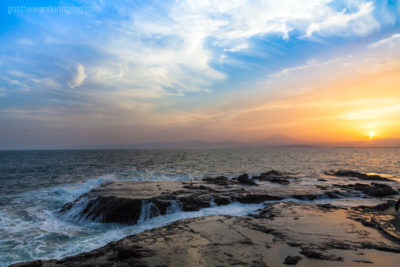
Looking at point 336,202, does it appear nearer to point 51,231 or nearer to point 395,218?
point 395,218

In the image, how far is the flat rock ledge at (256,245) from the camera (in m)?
8.34

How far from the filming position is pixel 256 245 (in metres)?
9.77

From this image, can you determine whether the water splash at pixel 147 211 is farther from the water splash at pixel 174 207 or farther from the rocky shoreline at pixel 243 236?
the water splash at pixel 174 207

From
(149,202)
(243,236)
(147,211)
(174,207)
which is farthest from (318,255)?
(149,202)

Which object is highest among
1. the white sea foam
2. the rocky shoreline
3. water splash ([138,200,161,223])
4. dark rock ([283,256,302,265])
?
dark rock ([283,256,302,265])

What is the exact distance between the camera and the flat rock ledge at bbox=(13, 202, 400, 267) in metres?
8.34

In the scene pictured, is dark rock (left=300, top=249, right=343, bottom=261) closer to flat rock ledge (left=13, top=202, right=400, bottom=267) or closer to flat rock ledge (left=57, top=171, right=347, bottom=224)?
flat rock ledge (left=13, top=202, right=400, bottom=267)

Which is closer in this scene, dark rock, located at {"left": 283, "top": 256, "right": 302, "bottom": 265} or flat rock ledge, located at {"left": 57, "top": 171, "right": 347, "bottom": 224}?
dark rock, located at {"left": 283, "top": 256, "right": 302, "bottom": 265}

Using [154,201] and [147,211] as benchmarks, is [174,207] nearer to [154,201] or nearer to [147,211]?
[154,201]

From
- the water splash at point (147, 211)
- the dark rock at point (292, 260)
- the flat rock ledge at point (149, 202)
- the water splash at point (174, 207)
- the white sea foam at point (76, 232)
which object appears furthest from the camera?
the water splash at point (174, 207)

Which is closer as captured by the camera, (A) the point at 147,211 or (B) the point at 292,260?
(B) the point at 292,260

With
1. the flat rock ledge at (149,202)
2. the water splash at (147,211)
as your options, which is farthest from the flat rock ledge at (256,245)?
the flat rock ledge at (149,202)

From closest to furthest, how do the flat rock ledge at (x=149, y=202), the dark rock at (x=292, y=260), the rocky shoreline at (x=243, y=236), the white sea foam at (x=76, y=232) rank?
1. the dark rock at (x=292, y=260)
2. the rocky shoreline at (x=243, y=236)
3. the white sea foam at (x=76, y=232)
4. the flat rock ledge at (x=149, y=202)

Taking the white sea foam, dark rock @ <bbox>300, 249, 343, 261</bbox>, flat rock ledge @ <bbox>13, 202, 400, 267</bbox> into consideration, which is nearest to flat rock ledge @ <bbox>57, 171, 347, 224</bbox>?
the white sea foam
